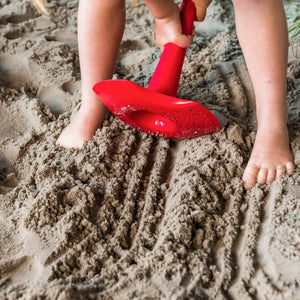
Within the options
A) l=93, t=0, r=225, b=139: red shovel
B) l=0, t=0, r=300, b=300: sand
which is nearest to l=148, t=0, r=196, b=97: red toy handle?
l=93, t=0, r=225, b=139: red shovel

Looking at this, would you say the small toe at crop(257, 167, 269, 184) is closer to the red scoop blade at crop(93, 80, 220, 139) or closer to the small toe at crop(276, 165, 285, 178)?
the small toe at crop(276, 165, 285, 178)

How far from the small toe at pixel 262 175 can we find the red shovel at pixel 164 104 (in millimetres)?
177

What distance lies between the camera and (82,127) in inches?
45.0

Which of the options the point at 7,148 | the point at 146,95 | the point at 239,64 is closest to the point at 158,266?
the point at 146,95

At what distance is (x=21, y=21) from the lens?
1.73m

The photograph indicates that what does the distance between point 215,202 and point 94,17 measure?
24.8 inches

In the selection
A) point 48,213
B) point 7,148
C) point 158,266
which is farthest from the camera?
point 7,148

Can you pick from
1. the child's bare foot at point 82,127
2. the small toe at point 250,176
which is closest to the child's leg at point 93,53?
the child's bare foot at point 82,127

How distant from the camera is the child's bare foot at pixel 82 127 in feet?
Answer: 3.69

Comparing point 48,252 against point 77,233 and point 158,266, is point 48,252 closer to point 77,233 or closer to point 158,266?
point 77,233

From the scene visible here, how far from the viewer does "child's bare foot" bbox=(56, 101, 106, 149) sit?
1.13 meters

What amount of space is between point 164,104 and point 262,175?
31 cm

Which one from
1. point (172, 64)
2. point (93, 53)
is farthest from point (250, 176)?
Result: point (93, 53)

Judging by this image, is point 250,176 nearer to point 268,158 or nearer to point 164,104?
point 268,158
